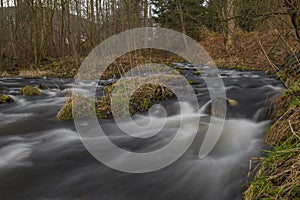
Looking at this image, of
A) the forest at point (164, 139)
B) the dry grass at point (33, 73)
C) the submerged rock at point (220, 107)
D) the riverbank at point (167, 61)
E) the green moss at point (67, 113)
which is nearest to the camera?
the forest at point (164, 139)

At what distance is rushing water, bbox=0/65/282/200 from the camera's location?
2615 millimetres

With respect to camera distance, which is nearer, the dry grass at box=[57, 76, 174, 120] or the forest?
the forest

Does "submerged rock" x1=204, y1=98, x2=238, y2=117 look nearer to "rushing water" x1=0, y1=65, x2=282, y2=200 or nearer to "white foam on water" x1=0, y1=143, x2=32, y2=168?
"rushing water" x1=0, y1=65, x2=282, y2=200

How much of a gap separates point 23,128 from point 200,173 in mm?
3508

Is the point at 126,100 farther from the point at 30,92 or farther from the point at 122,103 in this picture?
the point at 30,92

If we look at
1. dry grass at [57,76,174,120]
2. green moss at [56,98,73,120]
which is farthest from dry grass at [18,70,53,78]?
green moss at [56,98,73,120]

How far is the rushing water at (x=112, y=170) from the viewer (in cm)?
262

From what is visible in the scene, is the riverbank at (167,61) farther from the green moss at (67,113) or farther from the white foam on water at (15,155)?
the white foam on water at (15,155)

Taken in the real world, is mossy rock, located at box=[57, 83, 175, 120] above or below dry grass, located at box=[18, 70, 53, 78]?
below

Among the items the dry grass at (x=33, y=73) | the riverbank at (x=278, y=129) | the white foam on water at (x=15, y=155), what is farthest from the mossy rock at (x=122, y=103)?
the dry grass at (x=33, y=73)

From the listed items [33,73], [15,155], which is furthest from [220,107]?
[33,73]

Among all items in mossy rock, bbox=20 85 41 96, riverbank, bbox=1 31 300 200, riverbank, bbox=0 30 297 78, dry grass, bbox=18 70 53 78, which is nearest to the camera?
riverbank, bbox=1 31 300 200

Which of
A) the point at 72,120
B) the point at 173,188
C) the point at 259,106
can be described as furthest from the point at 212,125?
the point at 72,120

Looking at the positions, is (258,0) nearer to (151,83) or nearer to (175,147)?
(151,83)
